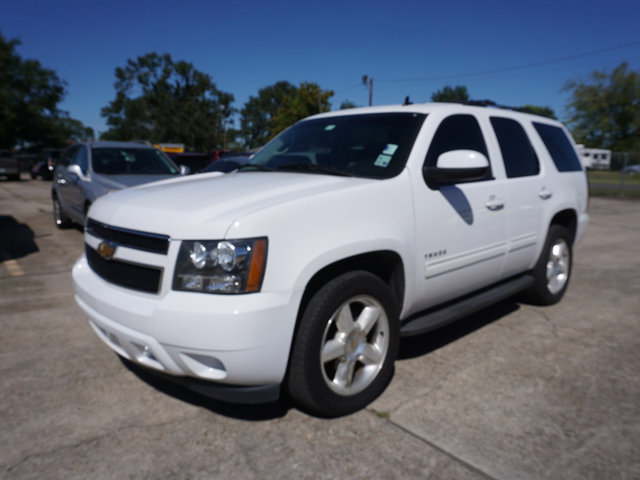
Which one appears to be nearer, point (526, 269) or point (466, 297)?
point (466, 297)

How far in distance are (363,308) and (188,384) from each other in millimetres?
1052

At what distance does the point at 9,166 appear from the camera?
92.4 feet

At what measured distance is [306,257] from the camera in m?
2.54

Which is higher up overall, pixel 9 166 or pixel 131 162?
pixel 131 162

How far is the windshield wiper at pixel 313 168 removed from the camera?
10.7 feet

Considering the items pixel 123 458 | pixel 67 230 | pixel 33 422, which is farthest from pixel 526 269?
pixel 67 230

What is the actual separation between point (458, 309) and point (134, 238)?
2.21 meters

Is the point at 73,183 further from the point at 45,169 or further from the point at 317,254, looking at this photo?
the point at 45,169

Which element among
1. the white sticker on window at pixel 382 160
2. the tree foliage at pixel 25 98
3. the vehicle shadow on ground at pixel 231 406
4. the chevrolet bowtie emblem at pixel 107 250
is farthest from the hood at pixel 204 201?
the tree foliage at pixel 25 98

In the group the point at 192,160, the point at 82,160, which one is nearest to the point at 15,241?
the point at 82,160

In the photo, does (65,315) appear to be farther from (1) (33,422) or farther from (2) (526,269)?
(2) (526,269)

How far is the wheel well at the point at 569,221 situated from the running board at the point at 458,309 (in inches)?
39.5

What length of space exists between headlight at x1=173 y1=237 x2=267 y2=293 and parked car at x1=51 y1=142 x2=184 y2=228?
5.34m

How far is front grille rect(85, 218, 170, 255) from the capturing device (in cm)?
255
